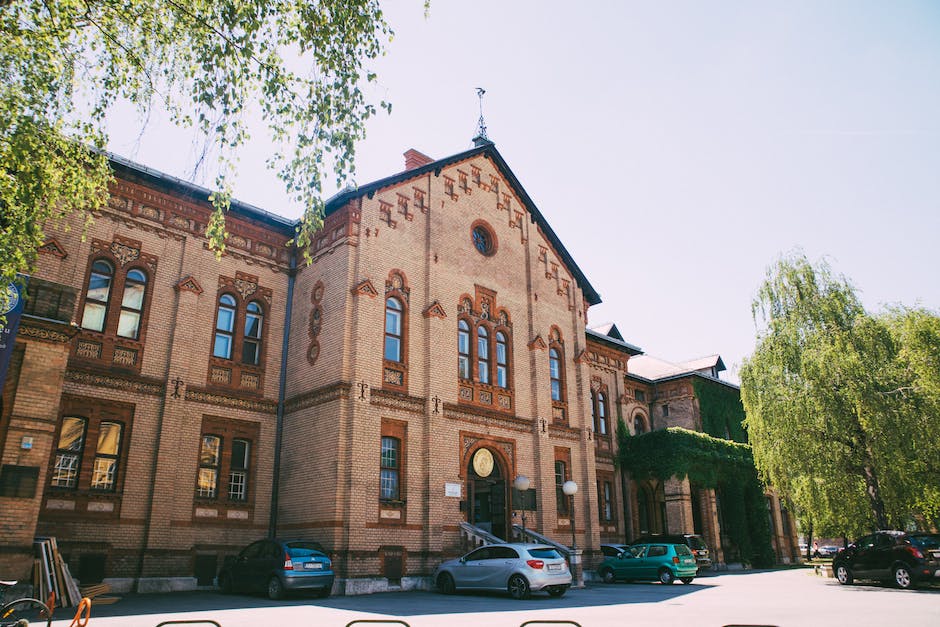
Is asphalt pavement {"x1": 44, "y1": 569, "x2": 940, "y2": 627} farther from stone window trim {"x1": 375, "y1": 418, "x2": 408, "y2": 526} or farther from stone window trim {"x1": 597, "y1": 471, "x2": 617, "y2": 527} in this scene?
stone window trim {"x1": 597, "y1": 471, "x2": 617, "y2": 527}

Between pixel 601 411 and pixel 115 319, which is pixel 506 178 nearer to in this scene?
pixel 601 411

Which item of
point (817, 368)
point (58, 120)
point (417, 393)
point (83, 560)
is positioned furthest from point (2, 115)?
point (817, 368)

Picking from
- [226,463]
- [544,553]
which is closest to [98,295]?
[226,463]

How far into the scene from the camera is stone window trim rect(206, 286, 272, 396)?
19.8 metres

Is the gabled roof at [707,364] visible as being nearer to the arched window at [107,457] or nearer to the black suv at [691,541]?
the black suv at [691,541]

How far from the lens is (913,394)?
2095 centimetres

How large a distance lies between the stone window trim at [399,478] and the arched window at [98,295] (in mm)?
8306

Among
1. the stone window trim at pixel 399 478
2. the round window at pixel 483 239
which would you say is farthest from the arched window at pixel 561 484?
the round window at pixel 483 239

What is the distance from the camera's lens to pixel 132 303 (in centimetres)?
1872

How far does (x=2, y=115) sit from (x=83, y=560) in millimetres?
11145

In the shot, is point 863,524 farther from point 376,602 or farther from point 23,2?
point 23,2

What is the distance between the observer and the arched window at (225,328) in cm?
2011

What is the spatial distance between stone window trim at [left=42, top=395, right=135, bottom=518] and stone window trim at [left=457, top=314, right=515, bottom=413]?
9.98 m

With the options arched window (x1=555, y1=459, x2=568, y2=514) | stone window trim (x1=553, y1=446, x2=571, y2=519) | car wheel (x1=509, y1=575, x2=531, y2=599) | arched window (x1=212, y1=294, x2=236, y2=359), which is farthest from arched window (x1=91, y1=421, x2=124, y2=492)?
arched window (x1=555, y1=459, x2=568, y2=514)
